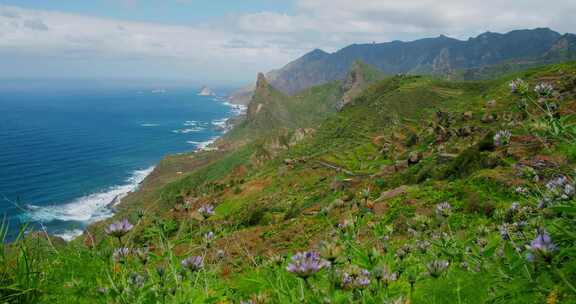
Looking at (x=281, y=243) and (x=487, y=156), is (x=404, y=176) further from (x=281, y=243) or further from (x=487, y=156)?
(x=281, y=243)

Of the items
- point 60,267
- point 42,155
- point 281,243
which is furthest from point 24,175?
point 60,267

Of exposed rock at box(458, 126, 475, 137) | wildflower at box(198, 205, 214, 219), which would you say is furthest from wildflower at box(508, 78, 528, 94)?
exposed rock at box(458, 126, 475, 137)

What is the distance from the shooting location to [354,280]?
7.75ft

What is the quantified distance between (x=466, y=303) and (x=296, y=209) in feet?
88.1

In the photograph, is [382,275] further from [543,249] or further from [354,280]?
[543,249]

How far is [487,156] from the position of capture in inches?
725

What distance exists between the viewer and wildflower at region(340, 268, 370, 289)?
7.47ft

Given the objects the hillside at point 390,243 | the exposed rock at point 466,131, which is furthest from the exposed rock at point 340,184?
the exposed rock at point 466,131

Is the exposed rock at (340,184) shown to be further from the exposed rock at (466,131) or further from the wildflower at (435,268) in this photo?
the wildflower at (435,268)

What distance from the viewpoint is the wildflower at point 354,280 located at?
2275mm

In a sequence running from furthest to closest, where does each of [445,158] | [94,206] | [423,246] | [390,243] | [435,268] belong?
[94,206]
[445,158]
[390,243]
[423,246]
[435,268]

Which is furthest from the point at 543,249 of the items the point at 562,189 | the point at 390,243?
the point at 390,243

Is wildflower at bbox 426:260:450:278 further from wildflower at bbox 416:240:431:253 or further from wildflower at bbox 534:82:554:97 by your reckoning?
wildflower at bbox 534:82:554:97

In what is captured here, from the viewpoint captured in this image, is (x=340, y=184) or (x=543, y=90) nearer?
(x=543, y=90)
